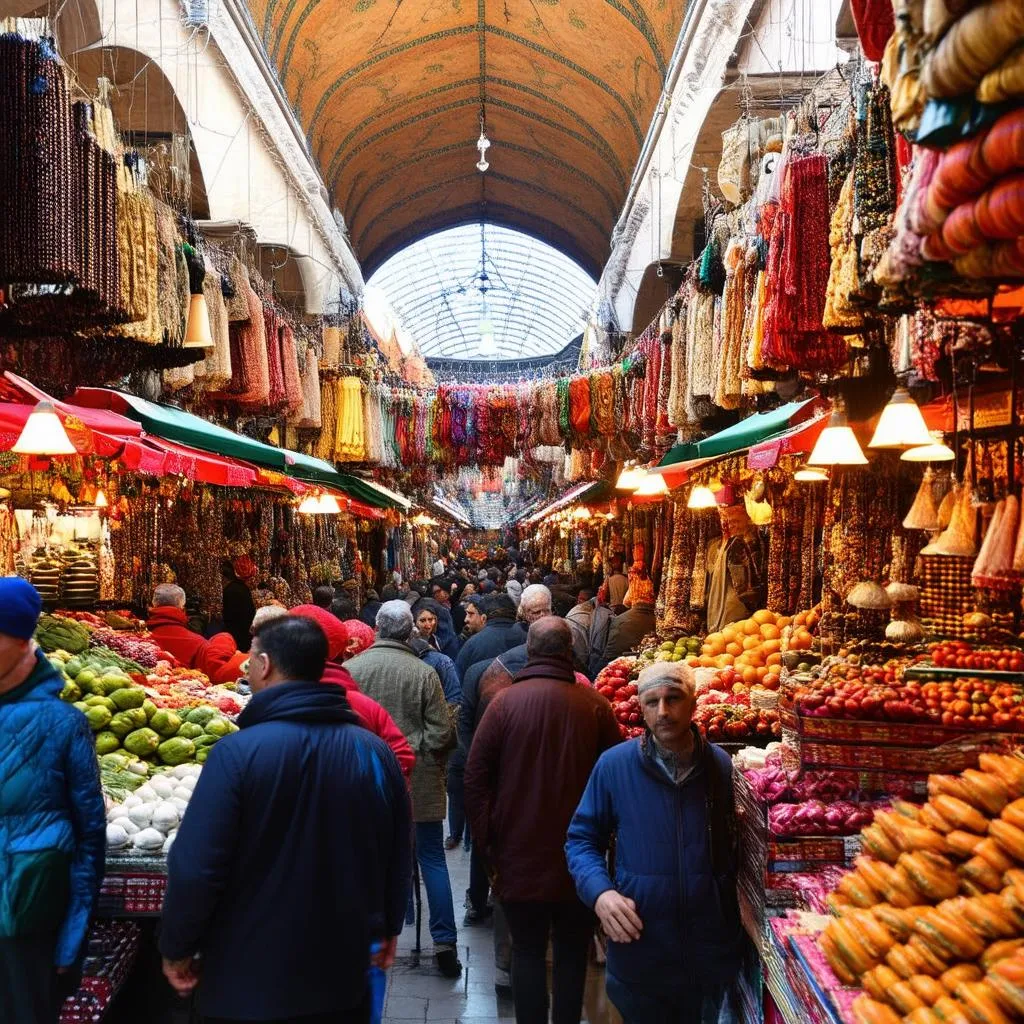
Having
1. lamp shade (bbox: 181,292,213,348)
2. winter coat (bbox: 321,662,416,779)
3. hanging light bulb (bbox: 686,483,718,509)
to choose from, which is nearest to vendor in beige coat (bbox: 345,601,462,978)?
winter coat (bbox: 321,662,416,779)

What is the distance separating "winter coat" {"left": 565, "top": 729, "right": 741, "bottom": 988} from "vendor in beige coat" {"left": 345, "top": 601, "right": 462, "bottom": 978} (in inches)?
65.6

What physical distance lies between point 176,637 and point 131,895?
134 inches

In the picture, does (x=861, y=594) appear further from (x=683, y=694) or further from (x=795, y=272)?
(x=683, y=694)

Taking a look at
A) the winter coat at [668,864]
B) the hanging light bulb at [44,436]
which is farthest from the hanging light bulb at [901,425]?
the hanging light bulb at [44,436]

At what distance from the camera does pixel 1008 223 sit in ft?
4.68

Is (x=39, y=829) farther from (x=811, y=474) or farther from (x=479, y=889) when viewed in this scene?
(x=811, y=474)

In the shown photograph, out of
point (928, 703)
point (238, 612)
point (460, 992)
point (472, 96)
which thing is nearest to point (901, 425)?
point (928, 703)

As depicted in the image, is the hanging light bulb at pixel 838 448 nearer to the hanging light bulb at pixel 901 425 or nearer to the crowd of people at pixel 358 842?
the hanging light bulb at pixel 901 425

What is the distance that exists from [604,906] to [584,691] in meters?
1.04

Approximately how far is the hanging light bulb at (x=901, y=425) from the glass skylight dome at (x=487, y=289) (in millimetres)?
18884

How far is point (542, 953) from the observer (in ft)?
11.4

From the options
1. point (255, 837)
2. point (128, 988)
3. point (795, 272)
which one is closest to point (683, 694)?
point (255, 837)

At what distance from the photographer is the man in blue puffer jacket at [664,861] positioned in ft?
9.00

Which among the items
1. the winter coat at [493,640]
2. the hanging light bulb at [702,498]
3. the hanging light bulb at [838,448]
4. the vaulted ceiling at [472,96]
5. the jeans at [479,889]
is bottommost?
the jeans at [479,889]
